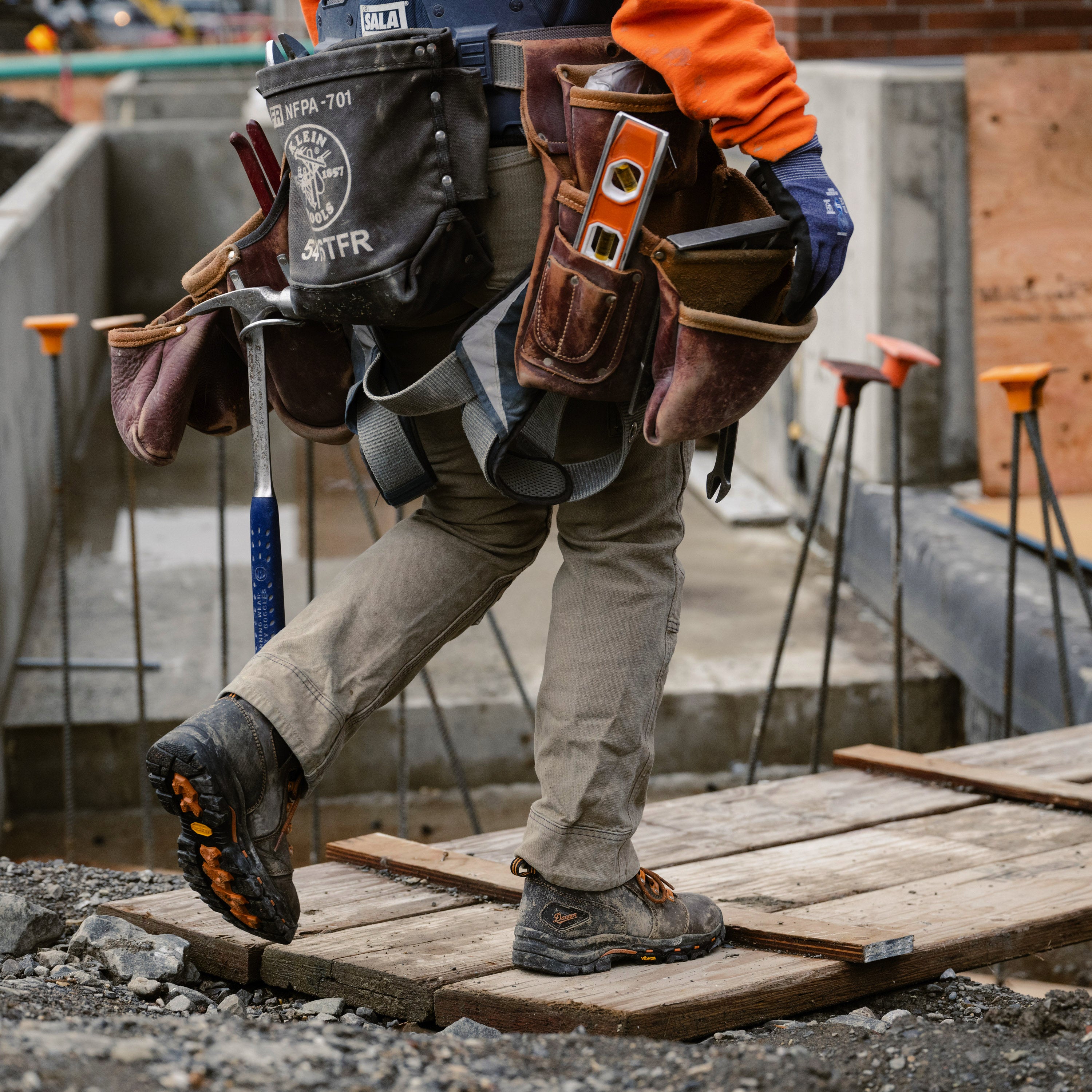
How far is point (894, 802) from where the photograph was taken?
346cm

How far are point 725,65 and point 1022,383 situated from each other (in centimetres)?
216

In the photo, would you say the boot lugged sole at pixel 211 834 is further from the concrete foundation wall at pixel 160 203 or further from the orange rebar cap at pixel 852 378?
the concrete foundation wall at pixel 160 203

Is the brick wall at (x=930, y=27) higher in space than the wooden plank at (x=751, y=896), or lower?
higher

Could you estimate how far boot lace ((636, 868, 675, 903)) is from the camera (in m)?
2.47

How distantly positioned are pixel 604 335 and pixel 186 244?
451 inches

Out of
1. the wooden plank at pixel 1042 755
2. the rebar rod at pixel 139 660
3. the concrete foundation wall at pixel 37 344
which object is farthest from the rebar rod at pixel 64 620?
the wooden plank at pixel 1042 755

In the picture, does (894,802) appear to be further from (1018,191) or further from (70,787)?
(1018,191)

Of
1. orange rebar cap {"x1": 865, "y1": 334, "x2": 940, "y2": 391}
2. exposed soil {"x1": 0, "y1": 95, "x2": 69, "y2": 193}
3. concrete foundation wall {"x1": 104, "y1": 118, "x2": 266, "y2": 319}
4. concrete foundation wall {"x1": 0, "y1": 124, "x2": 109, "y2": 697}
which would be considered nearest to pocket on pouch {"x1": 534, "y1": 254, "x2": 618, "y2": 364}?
orange rebar cap {"x1": 865, "y1": 334, "x2": 940, "y2": 391}

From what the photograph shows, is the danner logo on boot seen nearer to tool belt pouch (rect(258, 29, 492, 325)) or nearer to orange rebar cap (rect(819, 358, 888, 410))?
tool belt pouch (rect(258, 29, 492, 325))

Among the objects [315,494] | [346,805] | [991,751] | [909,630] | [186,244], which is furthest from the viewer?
[186,244]

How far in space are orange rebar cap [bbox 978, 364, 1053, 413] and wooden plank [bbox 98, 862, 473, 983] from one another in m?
1.98

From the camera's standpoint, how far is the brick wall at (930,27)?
692cm

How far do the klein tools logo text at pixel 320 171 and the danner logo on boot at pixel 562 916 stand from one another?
44.3 inches

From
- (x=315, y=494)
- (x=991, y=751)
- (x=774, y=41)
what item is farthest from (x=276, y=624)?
(x=315, y=494)
